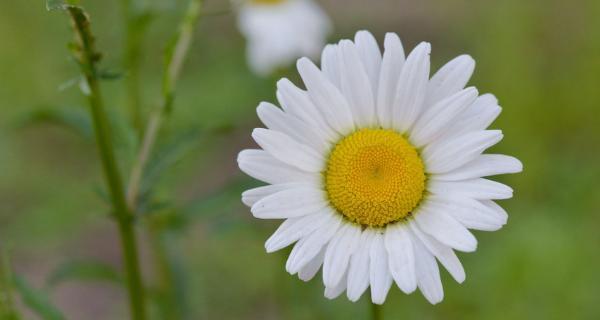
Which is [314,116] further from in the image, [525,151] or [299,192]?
[525,151]

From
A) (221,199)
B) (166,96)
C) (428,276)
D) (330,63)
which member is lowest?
(428,276)

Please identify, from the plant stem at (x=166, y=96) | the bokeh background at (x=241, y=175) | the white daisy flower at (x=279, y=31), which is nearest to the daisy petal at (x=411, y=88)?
the plant stem at (x=166, y=96)

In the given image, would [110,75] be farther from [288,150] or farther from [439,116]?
[439,116]

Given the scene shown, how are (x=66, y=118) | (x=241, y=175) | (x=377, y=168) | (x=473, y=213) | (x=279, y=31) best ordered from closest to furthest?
(x=473, y=213)
(x=377, y=168)
(x=66, y=118)
(x=241, y=175)
(x=279, y=31)

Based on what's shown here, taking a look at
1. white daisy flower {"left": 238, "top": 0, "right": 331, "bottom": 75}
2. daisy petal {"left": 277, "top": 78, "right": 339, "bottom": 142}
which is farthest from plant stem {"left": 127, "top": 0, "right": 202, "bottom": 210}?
white daisy flower {"left": 238, "top": 0, "right": 331, "bottom": 75}

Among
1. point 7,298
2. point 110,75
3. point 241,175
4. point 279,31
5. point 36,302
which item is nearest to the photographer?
point 110,75

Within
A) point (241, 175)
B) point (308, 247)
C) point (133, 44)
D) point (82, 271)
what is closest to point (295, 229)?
point (308, 247)

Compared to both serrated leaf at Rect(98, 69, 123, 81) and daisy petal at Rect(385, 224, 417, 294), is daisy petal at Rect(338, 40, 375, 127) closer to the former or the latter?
daisy petal at Rect(385, 224, 417, 294)
